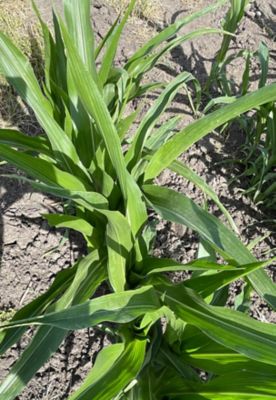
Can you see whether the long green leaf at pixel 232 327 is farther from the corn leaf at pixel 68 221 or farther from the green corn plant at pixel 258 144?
the green corn plant at pixel 258 144

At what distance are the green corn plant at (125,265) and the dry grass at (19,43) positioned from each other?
0.40 meters

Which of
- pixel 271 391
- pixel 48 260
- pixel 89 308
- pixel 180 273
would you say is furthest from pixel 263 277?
pixel 48 260

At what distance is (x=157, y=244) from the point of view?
144 cm

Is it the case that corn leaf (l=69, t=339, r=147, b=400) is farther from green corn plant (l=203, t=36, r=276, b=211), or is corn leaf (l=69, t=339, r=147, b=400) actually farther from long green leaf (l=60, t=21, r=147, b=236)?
green corn plant (l=203, t=36, r=276, b=211)

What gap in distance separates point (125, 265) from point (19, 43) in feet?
3.23

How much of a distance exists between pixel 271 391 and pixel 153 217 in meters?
0.71

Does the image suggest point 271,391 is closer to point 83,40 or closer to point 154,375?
point 154,375

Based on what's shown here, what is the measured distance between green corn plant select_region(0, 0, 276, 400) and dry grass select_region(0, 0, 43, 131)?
40 centimetres

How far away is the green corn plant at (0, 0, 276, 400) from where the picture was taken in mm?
809

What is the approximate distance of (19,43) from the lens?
168 cm

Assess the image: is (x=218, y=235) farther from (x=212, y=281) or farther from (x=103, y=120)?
(x=103, y=120)

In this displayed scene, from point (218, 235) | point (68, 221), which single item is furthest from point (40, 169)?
point (218, 235)

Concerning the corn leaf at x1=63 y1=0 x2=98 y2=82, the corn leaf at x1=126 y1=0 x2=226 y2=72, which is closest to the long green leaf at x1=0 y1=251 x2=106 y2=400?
the corn leaf at x1=63 y1=0 x2=98 y2=82

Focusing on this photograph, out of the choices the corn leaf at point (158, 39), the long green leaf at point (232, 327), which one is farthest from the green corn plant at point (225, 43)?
the long green leaf at point (232, 327)
